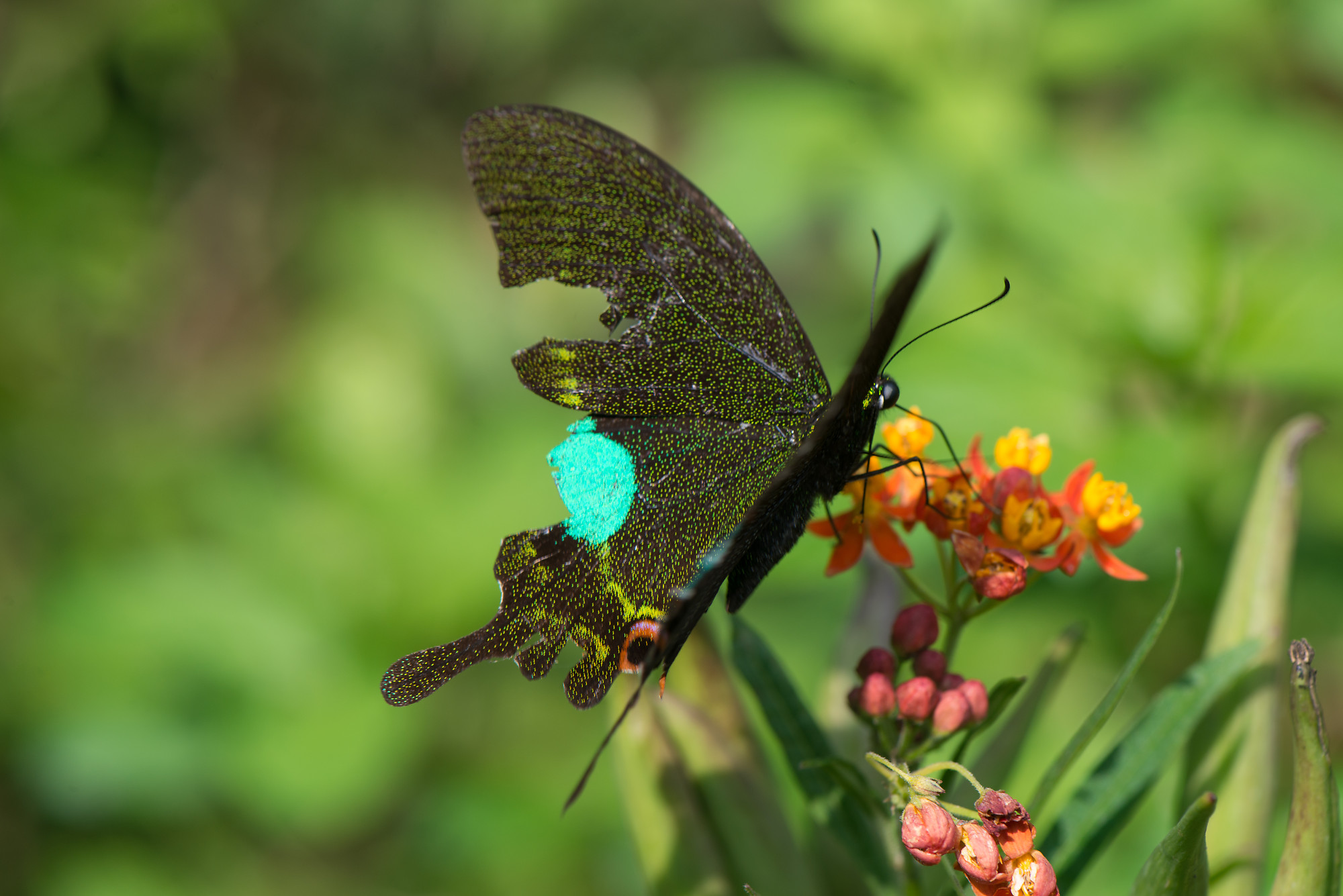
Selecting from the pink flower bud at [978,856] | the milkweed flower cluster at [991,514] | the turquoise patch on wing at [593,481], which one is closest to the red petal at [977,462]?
the milkweed flower cluster at [991,514]

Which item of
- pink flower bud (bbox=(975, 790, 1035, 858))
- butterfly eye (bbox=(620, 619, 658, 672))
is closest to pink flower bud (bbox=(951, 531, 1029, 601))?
pink flower bud (bbox=(975, 790, 1035, 858))

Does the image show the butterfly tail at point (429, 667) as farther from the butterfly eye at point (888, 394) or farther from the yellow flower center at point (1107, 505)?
the yellow flower center at point (1107, 505)

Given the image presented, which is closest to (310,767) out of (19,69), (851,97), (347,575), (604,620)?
(347,575)

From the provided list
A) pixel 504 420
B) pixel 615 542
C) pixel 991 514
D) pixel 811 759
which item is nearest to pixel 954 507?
pixel 991 514

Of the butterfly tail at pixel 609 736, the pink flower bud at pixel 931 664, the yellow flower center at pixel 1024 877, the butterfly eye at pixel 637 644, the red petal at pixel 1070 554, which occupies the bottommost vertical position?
the yellow flower center at pixel 1024 877

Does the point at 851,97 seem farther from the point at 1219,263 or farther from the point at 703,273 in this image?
the point at 703,273

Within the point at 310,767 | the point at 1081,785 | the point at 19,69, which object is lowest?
the point at 1081,785
